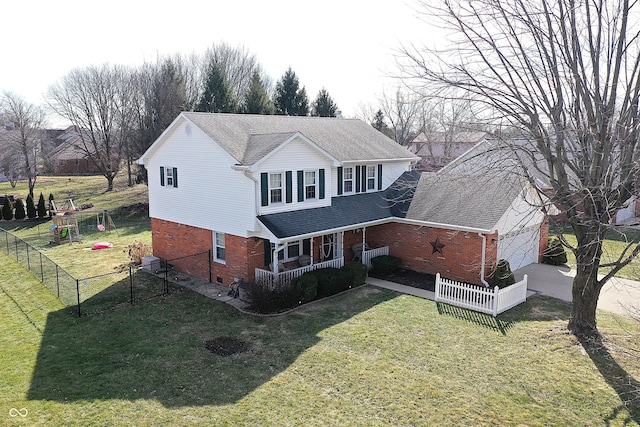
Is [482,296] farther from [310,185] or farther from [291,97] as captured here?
[291,97]

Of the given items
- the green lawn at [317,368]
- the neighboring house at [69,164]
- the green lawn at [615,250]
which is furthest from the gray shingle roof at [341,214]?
the neighboring house at [69,164]

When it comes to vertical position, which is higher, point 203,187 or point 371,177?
point 371,177

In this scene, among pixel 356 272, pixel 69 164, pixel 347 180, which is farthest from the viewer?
pixel 69 164

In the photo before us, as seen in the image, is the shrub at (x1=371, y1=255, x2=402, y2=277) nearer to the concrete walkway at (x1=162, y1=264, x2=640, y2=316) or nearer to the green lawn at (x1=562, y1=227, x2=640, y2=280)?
the concrete walkway at (x1=162, y1=264, x2=640, y2=316)

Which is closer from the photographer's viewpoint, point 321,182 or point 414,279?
point 321,182

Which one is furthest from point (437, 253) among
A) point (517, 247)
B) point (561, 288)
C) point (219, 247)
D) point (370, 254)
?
point (219, 247)

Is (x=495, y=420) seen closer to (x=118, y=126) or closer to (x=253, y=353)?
(x=253, y=353)

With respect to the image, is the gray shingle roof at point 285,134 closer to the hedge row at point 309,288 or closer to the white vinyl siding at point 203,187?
the white vinyl siding at point 203,187
